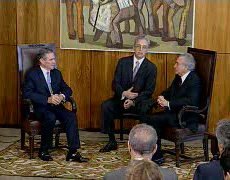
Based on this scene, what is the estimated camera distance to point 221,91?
8242 millimetres

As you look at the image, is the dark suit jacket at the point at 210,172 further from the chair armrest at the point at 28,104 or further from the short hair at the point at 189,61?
the chair armrest at the point at 28,104

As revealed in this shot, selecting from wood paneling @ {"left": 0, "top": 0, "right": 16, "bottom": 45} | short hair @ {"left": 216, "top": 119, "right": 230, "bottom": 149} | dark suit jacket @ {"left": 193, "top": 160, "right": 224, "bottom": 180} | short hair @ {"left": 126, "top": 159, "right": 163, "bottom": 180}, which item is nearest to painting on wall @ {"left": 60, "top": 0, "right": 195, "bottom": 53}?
wood paneling @ {"left": 0, "top": 0, "right": 16, "bottom": 45}

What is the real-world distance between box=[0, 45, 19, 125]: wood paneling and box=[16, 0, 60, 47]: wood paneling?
0.93 ft

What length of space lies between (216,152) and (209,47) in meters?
2.56

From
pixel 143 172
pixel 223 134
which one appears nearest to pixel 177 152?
pixel 223 134

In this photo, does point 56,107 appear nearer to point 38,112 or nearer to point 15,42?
point 38,112

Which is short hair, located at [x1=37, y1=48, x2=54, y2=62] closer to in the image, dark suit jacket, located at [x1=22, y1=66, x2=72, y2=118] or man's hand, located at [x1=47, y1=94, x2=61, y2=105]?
dark suit jacket, located at [x1=22, y1=66, x2=72, y2=118]

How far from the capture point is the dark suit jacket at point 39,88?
7254 mm

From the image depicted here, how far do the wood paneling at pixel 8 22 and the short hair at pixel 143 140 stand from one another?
492cm

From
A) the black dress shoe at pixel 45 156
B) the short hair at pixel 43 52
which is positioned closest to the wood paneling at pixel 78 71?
the short hair at pixel 43 52

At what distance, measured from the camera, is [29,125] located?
281 inches

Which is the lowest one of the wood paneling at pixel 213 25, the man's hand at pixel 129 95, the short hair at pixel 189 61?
the man's hand at pixel 129 95

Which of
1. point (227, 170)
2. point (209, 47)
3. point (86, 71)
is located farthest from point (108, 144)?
point (227, 170)

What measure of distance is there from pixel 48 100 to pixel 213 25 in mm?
2603
